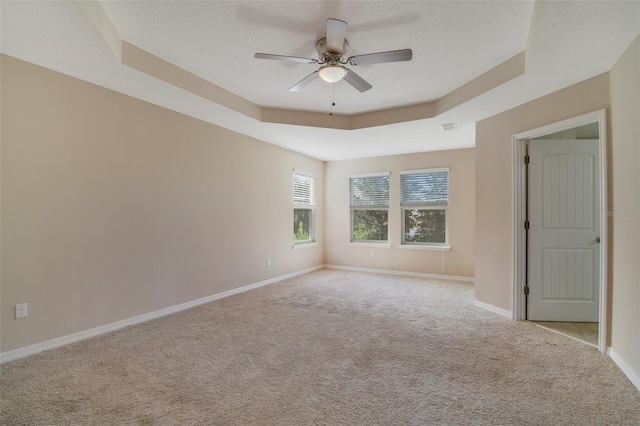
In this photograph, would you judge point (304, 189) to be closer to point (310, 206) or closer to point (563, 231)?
point (310, 206)

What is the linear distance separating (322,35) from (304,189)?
162 inches

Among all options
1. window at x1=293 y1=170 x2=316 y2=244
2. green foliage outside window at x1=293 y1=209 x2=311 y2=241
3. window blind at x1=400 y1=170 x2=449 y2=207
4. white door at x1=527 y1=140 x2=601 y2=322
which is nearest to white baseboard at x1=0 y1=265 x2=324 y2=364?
green foliage outside window at x1=293 y1=209 x2=311 y2=241

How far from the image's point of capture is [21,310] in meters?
2.54

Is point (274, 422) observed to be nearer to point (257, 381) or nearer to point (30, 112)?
point (257, 381)

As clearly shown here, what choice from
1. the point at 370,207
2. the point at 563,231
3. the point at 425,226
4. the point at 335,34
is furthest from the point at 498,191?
the point at 370,207

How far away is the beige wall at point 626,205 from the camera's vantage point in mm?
2223

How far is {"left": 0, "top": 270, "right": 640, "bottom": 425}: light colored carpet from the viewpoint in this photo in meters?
1.83

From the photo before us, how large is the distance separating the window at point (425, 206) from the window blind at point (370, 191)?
0.38 meters

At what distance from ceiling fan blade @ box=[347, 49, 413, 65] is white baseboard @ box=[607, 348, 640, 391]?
2.84 metres

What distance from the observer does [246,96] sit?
3850 millimetres

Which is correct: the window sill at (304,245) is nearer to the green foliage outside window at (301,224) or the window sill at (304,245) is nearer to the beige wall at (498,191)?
the green foliage outside window at (301,224)

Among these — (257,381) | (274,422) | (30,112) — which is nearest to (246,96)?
(30,112)

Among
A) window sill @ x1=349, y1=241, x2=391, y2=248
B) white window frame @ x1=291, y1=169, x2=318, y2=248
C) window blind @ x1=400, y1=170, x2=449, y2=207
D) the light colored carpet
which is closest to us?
the light colored carpet

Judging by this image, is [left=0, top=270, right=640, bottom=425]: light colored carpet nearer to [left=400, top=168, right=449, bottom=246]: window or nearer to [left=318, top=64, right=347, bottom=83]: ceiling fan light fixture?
[left=318, top=64, right=347, bottom=83]: ceiling fan light fixture
